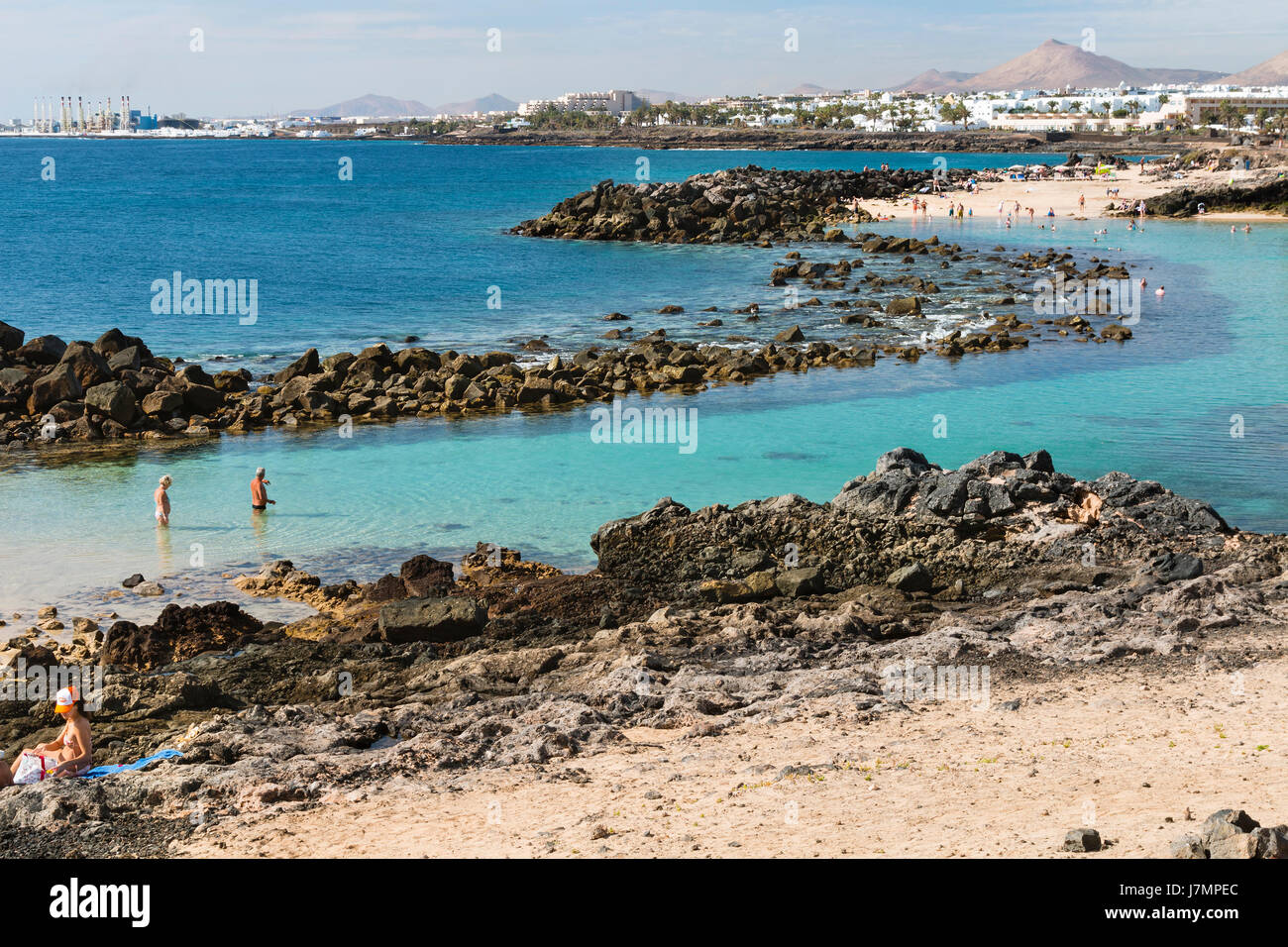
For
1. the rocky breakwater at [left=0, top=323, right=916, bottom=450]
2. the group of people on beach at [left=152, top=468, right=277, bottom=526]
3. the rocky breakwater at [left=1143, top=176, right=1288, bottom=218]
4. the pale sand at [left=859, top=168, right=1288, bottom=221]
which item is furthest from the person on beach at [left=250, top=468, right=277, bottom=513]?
the rocky breakwater at [left=1143, top=176, right=1288, bottom=218]

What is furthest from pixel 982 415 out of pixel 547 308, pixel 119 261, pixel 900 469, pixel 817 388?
pixel 119 261

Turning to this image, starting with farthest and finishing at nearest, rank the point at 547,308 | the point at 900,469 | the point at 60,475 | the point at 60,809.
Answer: the point at 547,308
the point at 60,475
the point at 900,469
the point at 60,809

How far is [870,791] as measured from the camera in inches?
396

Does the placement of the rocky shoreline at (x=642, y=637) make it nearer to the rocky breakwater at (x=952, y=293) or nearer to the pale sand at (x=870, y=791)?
the pale sand at (x=870, y=791)

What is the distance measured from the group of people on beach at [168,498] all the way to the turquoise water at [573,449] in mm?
266

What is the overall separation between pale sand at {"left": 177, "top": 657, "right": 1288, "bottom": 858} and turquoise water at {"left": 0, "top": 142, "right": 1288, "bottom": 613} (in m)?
8.75

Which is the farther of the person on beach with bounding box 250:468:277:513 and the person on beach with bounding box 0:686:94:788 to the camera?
the person on beach with bounding box 250:468:277:513

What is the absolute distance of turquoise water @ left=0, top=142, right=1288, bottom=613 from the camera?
20969 mm

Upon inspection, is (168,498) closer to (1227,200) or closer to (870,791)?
(870,791)

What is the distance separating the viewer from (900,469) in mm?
20672

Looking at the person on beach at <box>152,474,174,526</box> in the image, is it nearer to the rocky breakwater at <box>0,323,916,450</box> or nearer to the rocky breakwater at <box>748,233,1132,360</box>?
the rocky breakwater at <box>0,323,916,450</box>
